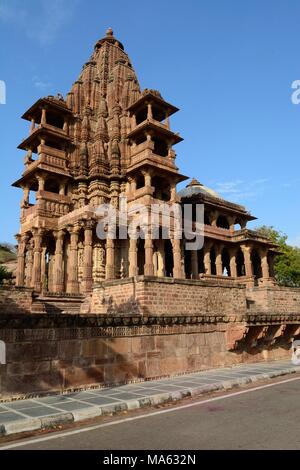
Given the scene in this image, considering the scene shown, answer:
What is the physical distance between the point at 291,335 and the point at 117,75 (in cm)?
2992

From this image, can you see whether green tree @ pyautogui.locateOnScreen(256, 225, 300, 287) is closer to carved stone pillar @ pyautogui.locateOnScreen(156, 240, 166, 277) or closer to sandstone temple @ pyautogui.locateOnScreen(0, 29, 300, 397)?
sandstone temple @ pyautogui.locateOnScreen(0, 29, 300, 397)

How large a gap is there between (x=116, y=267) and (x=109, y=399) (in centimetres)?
2110

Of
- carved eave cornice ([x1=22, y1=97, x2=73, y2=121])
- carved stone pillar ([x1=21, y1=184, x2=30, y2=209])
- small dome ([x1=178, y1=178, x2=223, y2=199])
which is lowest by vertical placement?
carved stone pillar ([x1=21, y1=184, x2=30, y2=209])

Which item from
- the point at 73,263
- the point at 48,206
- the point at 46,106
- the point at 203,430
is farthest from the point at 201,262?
the point at 203,430

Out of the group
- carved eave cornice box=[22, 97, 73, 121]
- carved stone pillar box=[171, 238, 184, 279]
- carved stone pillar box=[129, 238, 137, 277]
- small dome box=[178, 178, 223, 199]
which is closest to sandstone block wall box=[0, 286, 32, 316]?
carved stone pillar box=[129, 238, 137, 277]

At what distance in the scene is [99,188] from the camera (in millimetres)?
30078

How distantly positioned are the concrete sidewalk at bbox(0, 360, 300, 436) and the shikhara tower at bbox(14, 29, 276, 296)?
15.0 m

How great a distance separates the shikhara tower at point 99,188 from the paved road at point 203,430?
1796 centimetres

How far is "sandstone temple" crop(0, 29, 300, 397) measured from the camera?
28.1 feet

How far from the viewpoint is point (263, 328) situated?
13078mm

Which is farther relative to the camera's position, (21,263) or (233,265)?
(233,265)
